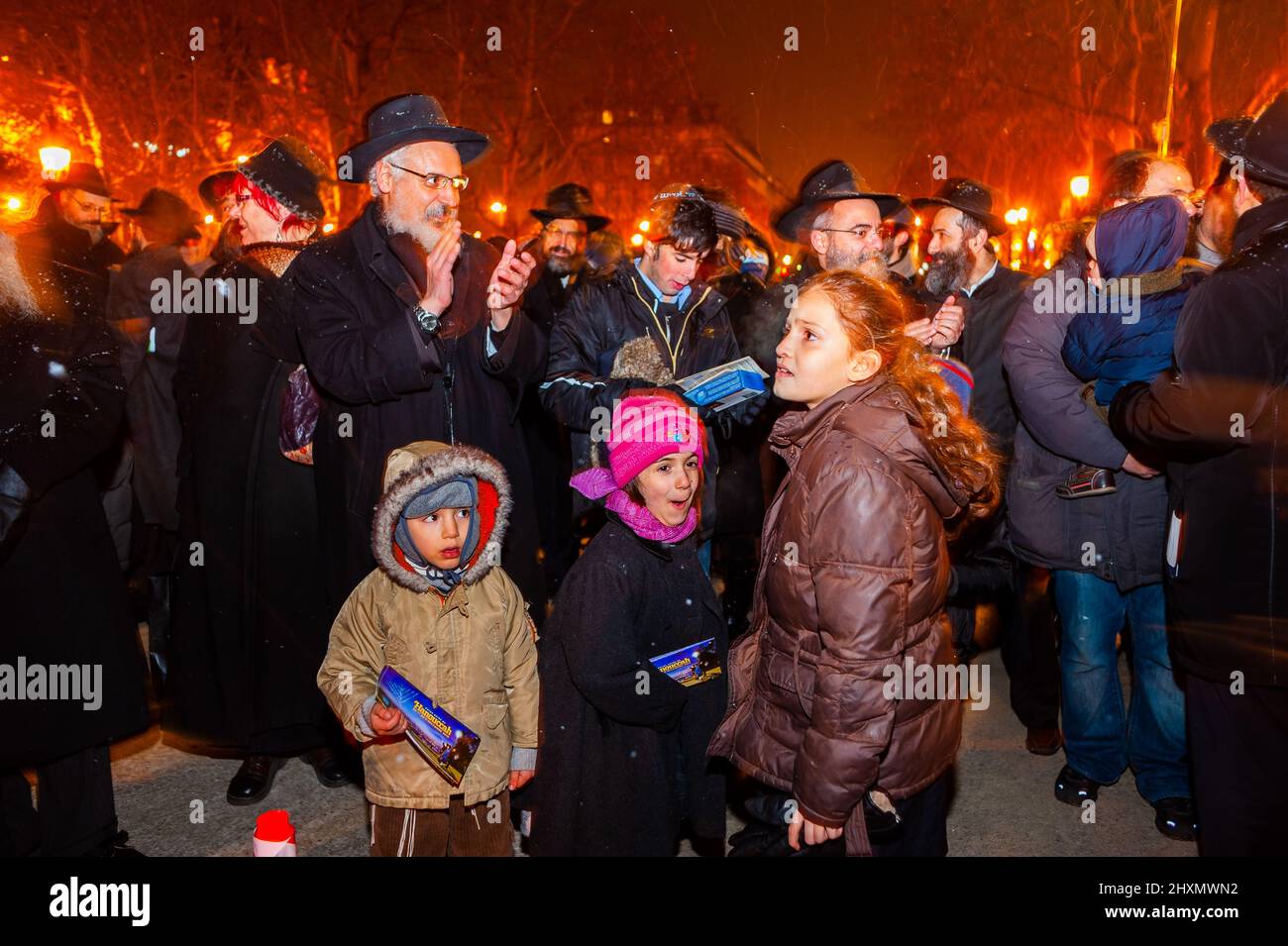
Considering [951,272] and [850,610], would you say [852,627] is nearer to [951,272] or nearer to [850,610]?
[850,610]

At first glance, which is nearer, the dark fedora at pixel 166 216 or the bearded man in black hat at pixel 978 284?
the bearded man in black hat at pixel 978 284

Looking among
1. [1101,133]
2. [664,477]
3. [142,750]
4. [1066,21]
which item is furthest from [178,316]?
[1101,133]

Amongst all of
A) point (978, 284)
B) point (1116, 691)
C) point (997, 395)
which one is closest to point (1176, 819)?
point (1116, 691)

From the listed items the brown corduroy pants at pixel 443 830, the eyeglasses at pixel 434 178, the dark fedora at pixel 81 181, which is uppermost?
the dark fedora at pixel 81 181

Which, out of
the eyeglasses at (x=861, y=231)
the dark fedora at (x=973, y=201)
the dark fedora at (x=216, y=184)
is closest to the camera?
the eyeglasses at (x=861, y=231)

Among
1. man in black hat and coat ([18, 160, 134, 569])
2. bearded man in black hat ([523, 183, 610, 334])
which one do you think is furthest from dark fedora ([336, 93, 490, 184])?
bearded man in black hat ([523, 183, 610, 334])

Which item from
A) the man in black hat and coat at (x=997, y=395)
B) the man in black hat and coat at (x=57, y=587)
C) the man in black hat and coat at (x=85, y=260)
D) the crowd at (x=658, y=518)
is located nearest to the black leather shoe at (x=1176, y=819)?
the crowd at (x=658, y=518)

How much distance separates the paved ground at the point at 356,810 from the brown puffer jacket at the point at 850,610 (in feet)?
5.40

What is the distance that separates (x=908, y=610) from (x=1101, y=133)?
1840 cm

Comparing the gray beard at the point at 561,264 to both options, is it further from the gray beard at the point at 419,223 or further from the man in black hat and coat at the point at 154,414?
the gray beard at the point at 419,223

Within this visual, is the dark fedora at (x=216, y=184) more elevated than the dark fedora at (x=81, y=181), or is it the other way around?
the dark fedora at (x=81, y=181)

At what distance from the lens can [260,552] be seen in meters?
4.69

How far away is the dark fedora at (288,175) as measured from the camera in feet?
14.2

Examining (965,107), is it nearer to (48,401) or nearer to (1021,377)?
(1021,377)
